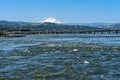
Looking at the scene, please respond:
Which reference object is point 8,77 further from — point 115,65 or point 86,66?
point 115,65

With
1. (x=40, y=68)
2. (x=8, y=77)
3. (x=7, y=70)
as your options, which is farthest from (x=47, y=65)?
(x=8, y=77)

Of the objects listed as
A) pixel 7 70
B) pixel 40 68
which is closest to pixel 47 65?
pixel 40 68

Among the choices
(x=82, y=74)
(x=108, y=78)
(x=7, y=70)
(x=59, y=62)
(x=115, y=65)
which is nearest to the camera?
(x=108, y=78)

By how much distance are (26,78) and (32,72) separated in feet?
11.4

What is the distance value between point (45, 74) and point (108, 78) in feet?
18.3

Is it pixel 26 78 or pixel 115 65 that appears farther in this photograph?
pixel 115 65

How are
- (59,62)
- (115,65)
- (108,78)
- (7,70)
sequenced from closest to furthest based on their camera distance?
(108,78) → (7,70) → (115,65) → (59,62)

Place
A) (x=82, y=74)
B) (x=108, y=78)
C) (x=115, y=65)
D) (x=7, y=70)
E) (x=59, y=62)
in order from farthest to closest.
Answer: (x=59, y=62)
(x=115, y=65)
(x=7, y=70)
(x=82, y=74)
(x=108, y=78)

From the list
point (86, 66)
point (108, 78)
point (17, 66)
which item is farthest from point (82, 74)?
point (17, 66)

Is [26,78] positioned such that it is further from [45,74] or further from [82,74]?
[82,74]

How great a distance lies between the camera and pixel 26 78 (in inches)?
1201

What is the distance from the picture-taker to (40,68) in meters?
36.7

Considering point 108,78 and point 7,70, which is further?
point 7,70

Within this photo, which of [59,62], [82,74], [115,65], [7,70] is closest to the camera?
[82,74]
